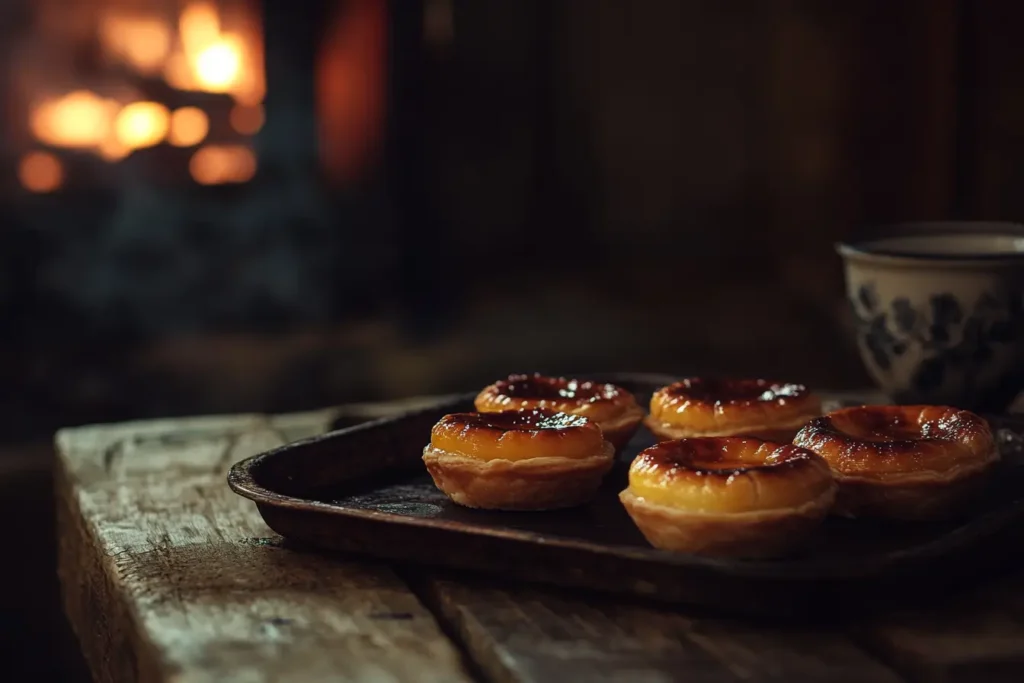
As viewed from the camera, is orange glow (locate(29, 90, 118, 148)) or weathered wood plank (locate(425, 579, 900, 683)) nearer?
weathered wood plank (locate(425, 579, 900, 683))

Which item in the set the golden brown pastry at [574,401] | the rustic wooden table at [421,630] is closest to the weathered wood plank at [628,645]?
the rustic wooden table at [421,630]

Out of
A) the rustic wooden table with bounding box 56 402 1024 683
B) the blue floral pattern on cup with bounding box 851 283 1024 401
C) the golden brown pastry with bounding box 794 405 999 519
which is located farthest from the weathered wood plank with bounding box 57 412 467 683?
the blue floral pattern on cup with bounding box 851 283 1024 401

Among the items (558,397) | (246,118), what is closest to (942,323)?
(558,397)

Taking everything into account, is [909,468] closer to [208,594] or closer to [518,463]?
[518,463]

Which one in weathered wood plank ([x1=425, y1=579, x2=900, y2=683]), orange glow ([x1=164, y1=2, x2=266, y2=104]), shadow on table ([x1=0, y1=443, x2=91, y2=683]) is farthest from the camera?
orange glow ([x1=164, y1=2, x2=266, y2=104])

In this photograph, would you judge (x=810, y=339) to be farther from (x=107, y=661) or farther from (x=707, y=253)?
(x=107, y=661)

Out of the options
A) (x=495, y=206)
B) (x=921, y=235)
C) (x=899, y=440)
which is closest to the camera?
(x=899, y=440)

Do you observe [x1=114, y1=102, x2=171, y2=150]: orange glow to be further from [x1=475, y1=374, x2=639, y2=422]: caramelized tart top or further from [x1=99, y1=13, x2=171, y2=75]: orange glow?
[x1=475, y1=374, x2=639, y2=422]: caramelized tart top
